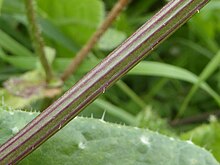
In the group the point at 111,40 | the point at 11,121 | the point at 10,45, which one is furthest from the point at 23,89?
the point at 11,121

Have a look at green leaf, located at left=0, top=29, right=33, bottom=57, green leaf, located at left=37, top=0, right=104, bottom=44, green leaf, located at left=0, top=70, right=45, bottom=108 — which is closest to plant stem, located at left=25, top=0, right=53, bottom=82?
green leaf, located at left=0, top=70, right=45, bottom=108

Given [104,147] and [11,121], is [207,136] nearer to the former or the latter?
[104,147]

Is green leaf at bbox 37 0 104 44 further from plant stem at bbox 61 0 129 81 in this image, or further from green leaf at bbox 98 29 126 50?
plant stem at bbox 61 0 129 81

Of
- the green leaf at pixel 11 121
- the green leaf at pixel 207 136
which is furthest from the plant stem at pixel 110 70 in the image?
the green leaf at pixel 207 136

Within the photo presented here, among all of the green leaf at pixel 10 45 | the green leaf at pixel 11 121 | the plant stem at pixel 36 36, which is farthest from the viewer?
the green leaf at pixel 10 45

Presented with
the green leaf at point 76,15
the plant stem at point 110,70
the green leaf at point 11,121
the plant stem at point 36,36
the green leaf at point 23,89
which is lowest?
the plant stem at point 110,70

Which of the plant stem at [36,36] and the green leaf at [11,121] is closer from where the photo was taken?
the green leaf at [11,121]

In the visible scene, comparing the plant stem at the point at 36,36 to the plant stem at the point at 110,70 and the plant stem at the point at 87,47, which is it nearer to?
the plant stem at the point at 87,47
